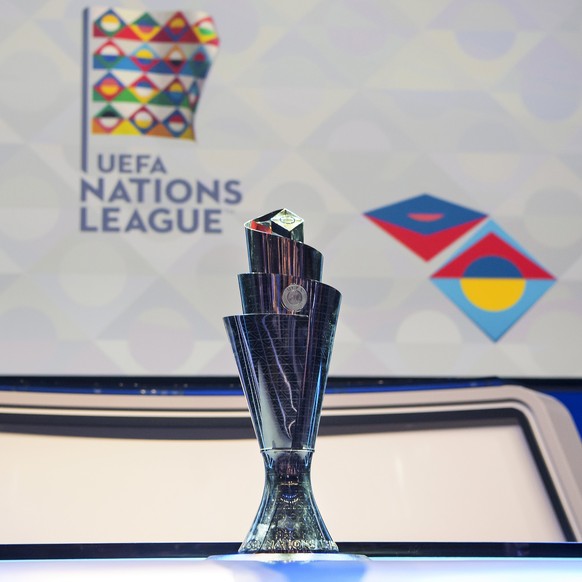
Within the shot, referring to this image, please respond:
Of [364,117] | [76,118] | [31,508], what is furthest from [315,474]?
[76,118]

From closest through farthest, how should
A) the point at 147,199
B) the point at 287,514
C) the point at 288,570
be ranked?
the point at 288,570 → the point at 287,514 → the point at 147,199

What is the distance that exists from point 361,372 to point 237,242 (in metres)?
0.37

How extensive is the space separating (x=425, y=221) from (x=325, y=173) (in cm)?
23

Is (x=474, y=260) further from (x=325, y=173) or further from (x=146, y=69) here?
(x=146, y=69)

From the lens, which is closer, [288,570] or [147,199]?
[288,570]

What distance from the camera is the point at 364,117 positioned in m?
1.93

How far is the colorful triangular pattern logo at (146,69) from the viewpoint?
1886 millimetres

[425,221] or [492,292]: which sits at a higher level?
[425,221]

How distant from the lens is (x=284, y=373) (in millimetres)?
932

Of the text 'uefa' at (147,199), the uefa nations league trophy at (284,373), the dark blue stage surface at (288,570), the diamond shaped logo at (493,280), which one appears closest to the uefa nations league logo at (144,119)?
the text 'uefa' at (147,199)

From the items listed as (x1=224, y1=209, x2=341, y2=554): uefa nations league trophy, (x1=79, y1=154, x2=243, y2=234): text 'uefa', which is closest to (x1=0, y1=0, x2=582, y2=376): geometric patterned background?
(x1=79, y1=154, x2=243, y2=234): text 'uefa'

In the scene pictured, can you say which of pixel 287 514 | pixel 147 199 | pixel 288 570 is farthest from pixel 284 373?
pixel 147 199

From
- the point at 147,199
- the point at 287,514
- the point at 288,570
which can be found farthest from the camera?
the point at 147,199

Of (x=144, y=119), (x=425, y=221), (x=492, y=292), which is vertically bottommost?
(x=492, y=292)
